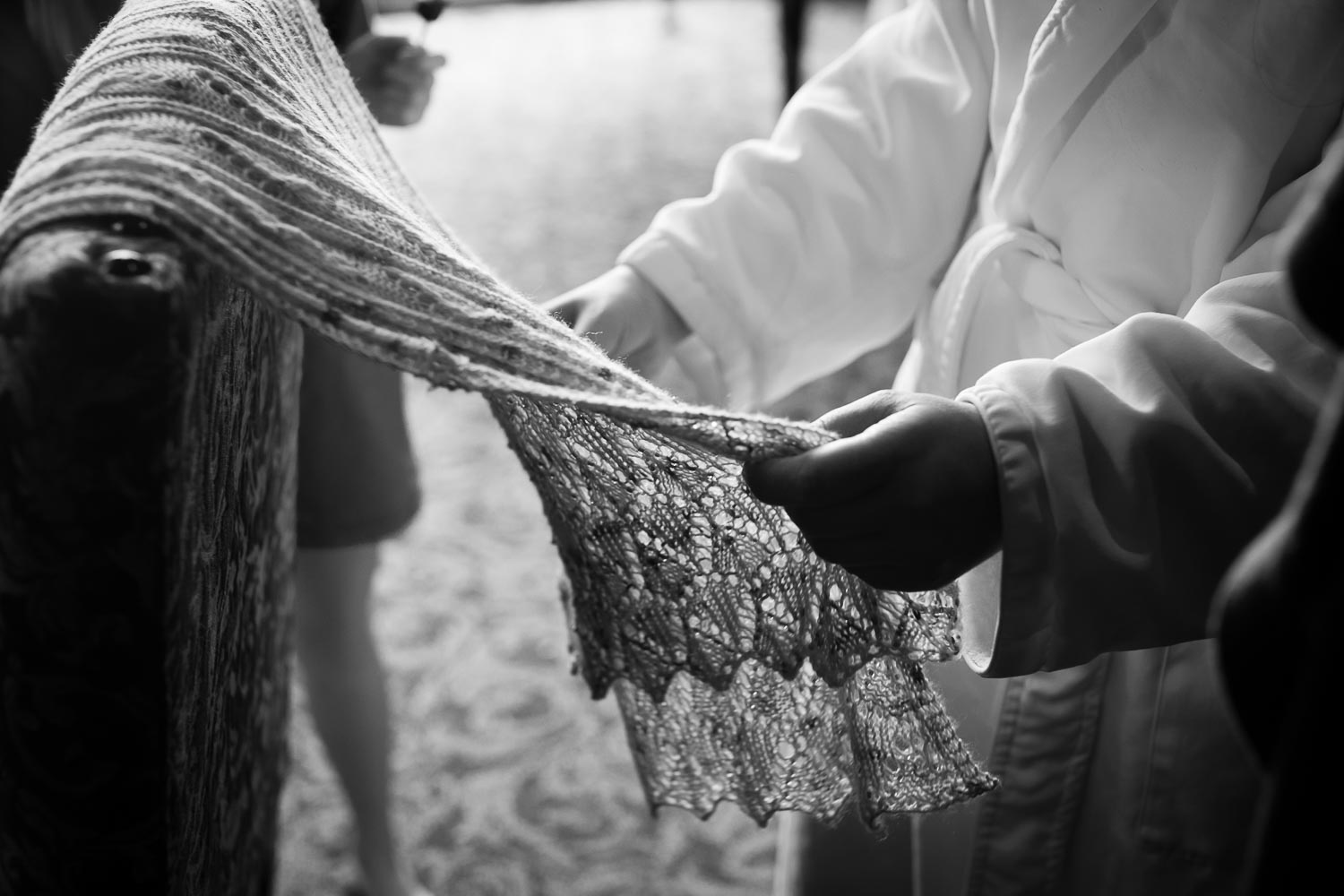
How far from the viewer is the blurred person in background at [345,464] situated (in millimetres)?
826

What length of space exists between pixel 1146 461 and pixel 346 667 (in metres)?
0.79

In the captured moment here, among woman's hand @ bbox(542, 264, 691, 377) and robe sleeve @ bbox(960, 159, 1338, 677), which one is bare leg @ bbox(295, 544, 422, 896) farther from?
robe sleeve @ bbox(960, 159, 1338, 677)

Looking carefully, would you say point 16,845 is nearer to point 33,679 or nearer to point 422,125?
point 33,679

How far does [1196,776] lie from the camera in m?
0.53

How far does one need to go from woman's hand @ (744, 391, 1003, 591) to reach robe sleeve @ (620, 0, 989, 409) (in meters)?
0.27

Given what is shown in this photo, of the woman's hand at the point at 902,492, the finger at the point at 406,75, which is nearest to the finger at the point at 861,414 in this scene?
the woman's hand at the point at 902,492

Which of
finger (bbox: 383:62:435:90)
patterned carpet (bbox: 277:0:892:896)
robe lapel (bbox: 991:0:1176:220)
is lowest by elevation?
patterned carpet (bbox: 277:0:892:896)

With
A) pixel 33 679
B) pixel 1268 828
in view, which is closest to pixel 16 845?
pixel 33 679

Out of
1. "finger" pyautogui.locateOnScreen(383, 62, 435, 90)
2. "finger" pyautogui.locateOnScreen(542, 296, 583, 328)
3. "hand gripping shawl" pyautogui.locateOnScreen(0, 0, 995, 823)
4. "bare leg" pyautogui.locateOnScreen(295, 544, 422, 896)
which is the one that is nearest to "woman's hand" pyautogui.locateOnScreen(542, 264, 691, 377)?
"finger" pyautogui.locateOnScreen(542, 296, 583, 328)

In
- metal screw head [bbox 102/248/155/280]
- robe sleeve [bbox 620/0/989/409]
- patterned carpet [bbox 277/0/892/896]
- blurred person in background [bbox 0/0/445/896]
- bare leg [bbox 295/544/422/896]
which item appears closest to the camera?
metal screw head [bbox 102/248/155/280]

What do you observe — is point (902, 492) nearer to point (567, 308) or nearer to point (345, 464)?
point (567, 308)

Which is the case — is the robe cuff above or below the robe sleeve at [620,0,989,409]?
below

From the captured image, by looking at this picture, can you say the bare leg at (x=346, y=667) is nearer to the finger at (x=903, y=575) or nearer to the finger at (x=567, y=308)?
the finger at (x=567, y=308)

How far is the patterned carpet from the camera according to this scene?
124cm
